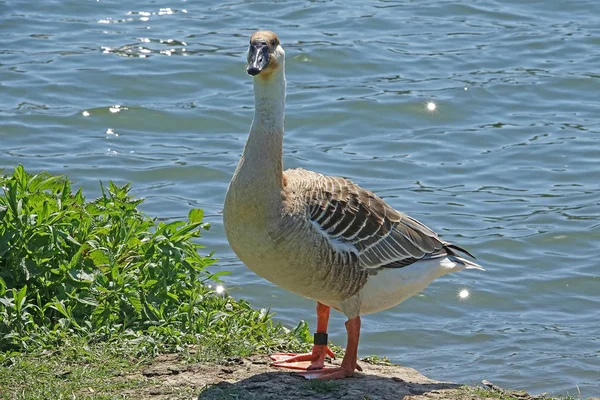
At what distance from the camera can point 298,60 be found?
55.3 feet

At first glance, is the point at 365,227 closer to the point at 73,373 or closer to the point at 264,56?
the point at 264,56

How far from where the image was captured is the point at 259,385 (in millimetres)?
6547

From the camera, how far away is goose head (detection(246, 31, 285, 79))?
6.54 m

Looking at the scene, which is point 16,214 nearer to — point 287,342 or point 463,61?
point 287,342

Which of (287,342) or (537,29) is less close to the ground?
(537,29)

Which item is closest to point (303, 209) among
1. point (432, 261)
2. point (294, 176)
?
point (294, 176)

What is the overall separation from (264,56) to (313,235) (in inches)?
49.8

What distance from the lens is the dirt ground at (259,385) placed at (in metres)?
6.31

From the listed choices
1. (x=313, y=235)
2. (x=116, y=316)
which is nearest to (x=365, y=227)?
(x=313, y=235)

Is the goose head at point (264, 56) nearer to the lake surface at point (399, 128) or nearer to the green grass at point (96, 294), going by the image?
the green grass at point (96, 294)

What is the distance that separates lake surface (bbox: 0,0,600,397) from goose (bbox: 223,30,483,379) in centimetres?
203

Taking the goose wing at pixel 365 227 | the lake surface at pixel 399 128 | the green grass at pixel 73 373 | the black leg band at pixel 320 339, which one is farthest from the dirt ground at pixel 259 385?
the lake surface at pixel 399 128

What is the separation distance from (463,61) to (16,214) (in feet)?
36.3

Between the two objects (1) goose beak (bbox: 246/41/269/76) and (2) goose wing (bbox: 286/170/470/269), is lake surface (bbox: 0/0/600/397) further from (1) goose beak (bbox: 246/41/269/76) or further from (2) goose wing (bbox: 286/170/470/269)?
(1) goose beak (bbox: 246/41/269/76)
